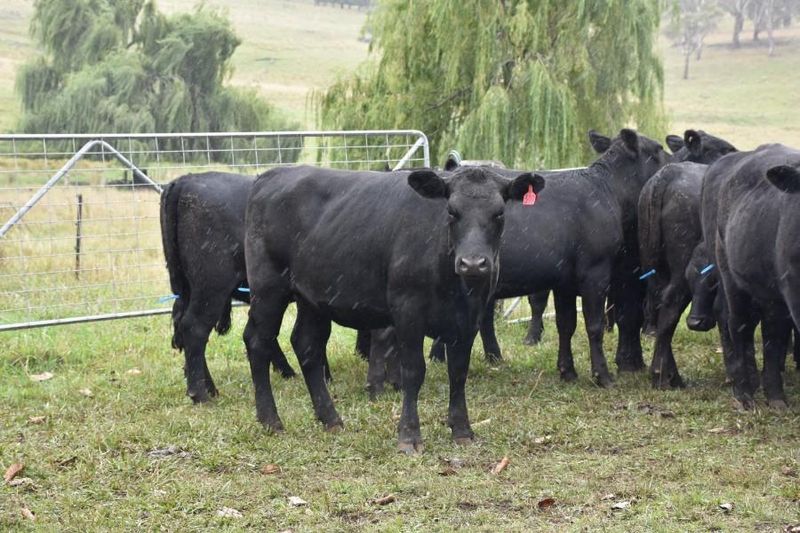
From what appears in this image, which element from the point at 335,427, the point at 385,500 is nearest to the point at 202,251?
the point at 335,427

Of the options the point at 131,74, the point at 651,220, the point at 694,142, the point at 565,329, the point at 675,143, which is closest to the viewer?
the point at 651,220

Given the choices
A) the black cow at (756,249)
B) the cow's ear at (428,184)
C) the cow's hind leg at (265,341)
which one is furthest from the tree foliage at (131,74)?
the cow's ear at (428,184)

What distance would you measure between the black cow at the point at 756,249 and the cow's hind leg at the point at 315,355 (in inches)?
122

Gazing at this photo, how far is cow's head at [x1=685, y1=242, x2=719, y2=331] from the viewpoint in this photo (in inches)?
352

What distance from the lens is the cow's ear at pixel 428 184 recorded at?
6.71 meters

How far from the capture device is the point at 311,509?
18.8 feet

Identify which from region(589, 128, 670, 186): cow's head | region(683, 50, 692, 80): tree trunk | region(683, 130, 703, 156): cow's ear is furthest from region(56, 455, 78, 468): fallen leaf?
region(683, 50, 692, 80): tree trunk

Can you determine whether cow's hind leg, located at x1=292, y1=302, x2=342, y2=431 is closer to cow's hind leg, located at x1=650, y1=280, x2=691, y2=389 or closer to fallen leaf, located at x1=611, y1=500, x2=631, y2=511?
fallen leaf, located at x1=611, y1=500, x2=631, y2=511

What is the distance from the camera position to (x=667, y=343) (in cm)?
898

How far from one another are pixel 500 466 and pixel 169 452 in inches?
86.1

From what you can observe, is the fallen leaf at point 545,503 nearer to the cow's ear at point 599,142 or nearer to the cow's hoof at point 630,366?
the cow's hoof at point 630,366

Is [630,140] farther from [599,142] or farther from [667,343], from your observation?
[667,343]

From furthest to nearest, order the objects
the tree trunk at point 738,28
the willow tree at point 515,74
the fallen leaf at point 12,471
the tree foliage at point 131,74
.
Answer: the tree trunk at point 738,28 < the tree foliage at point 131,74 < the willow tree at point 515,74 < the fallen leaf at point 12,471

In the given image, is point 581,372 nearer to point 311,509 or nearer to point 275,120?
point 311,509
